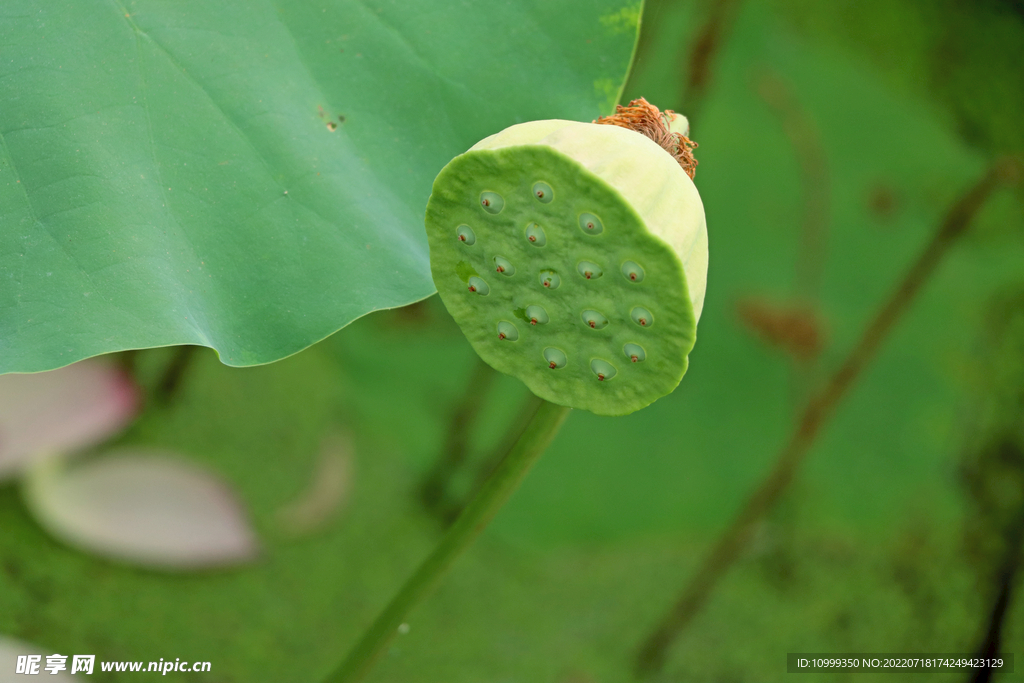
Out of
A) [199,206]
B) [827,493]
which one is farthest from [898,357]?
[199,206]

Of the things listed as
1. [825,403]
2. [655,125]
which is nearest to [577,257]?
[655,125]

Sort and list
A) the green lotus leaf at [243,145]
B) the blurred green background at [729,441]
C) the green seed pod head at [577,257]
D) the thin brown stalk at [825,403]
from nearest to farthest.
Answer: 1. the green seed pod head at [577,257]
2. the green lotus leaf at [243,145]
3. the thin brown stalk at [825,403]
4. the blurred green background at [729,441]

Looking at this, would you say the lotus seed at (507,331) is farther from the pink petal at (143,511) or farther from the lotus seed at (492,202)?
the pink petal at (143,511)

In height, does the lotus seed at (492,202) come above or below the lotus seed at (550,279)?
above

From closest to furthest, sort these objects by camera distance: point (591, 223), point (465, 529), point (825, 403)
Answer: point (591, 223) < point (465, 529) < point (825, 403)

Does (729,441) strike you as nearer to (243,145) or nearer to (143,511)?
(143,511)

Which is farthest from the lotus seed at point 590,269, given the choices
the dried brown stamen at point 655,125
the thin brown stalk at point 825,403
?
the thin brown stalk at point 825,403

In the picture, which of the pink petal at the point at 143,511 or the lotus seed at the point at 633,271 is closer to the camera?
the lotus seed at the point at 633,271
